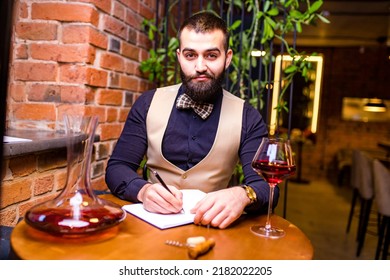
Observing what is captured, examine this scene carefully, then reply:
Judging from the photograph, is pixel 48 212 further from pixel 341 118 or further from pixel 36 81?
pixel 341 118

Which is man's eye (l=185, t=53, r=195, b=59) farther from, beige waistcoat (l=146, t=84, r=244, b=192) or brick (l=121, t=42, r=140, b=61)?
brick (l=121, t=42, r=140, b=61)

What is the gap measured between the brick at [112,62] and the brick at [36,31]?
22 cm

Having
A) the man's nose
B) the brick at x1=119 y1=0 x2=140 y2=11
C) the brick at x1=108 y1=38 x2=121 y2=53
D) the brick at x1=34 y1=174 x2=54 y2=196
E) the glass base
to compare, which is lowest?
the brick at x1=34 y1=174 x2=54 y2=196

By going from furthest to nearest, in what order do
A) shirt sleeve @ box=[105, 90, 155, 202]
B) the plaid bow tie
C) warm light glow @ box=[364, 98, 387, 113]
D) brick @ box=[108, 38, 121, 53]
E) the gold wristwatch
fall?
1. warm light glow @ box=[364, 98, 387, 113]
2. brick @ box=[108, 38, 121, 53]
3. the plaid bow tie
4. shirt sleeve @ box=[105, 90, 155, 202]
5. the gold wristwatch

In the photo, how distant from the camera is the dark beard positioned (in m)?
1.50

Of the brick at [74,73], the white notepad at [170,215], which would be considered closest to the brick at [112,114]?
the brick at [74,73]

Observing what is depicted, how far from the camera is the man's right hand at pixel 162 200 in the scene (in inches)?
39.0

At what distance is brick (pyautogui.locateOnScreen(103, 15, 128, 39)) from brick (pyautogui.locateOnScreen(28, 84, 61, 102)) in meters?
0.36

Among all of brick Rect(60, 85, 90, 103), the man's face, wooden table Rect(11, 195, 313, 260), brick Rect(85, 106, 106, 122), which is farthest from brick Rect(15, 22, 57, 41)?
wooden table Rect(11, 195, 313, 260)

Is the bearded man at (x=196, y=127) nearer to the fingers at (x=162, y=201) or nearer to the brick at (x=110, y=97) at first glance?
the brick at (x=110, y=97)

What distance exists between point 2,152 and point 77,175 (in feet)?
1.31

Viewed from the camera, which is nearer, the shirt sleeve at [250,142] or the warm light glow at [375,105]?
the shirt sleeve at [250,142]

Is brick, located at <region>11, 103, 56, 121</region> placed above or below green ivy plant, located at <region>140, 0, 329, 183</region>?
below
